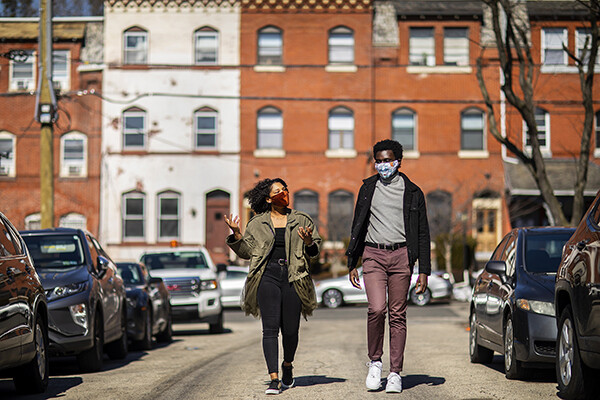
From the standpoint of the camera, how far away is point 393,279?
9219 mm

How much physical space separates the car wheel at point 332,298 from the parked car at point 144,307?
1427 centimetres

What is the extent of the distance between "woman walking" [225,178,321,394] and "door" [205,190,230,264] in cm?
3209

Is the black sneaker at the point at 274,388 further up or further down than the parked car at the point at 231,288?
further up

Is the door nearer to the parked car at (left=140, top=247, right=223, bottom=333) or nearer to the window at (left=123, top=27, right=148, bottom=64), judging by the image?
the window at (left=123, top=27, right=148, bottom=64)

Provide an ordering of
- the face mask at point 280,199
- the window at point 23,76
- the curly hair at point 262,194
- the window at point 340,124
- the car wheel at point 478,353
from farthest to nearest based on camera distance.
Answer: the window at point 23,76 < the window at point 340,124 < the car wheel at point 478,353 < the curly hair at point 262,194 < the face mask at point 280,199

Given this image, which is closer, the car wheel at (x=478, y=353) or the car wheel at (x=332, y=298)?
the car wheel at (x=478, y=353)

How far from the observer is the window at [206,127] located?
41.3m

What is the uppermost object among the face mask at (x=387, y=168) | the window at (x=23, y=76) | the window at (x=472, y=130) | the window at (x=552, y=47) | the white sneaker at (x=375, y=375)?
the window at (x=552, y=47)

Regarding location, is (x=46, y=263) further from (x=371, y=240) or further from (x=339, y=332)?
(x=339, y=332)

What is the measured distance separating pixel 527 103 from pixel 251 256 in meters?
12.8

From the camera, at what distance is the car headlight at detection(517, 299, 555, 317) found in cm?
989

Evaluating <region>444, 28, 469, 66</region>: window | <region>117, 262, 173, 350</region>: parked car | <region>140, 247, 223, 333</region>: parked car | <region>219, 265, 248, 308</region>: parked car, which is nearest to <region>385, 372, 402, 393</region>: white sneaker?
<region>117, 262, 173, 350</region>: parked car

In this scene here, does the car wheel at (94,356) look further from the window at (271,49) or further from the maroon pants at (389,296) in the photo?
the window at (271,49)

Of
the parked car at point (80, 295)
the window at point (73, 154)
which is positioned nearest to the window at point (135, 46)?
the window at point (73, 154)
